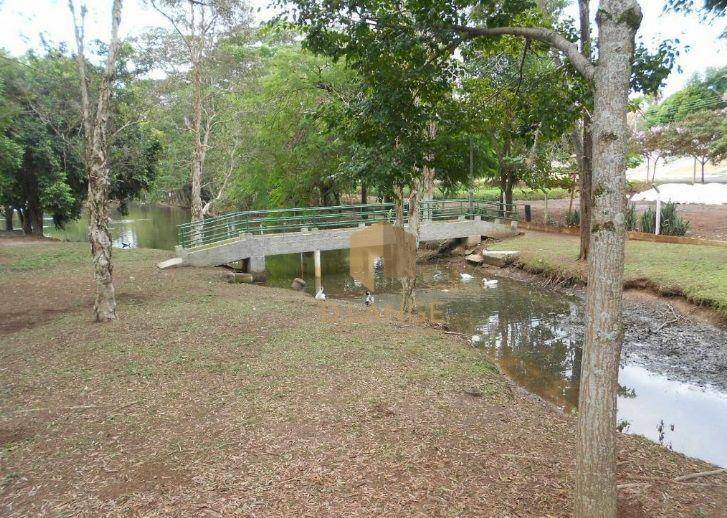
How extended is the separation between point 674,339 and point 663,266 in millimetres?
3895

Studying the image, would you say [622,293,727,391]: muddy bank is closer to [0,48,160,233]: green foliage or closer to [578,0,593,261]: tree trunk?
[578,0,593,261]: tree trunk

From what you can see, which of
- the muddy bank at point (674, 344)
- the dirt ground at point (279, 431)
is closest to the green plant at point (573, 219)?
the muddy bank at point (674, 344)

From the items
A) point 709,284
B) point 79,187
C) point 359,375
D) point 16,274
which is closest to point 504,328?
point 709,284

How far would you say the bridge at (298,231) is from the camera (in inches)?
622

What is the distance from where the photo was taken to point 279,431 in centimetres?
489

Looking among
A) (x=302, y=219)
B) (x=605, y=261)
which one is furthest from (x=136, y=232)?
(x=605, y=261)

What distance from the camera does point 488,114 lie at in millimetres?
6797

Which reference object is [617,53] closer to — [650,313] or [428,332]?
[428,332]

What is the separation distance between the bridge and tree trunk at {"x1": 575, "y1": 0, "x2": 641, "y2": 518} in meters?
13.8

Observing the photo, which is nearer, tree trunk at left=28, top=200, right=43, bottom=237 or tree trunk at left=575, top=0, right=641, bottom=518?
tree trunk at left=575, top=0, right=641, bottom=518

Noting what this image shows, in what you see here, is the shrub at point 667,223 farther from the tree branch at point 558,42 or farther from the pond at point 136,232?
the pond at point 136,232

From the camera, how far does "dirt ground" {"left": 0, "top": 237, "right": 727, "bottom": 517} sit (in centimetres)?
383

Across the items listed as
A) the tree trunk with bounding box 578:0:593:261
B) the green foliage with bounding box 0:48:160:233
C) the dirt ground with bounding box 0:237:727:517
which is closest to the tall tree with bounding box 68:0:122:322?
the dirt ground with bounding box 0:237:727:517

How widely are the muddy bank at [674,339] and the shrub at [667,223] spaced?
6.99m
